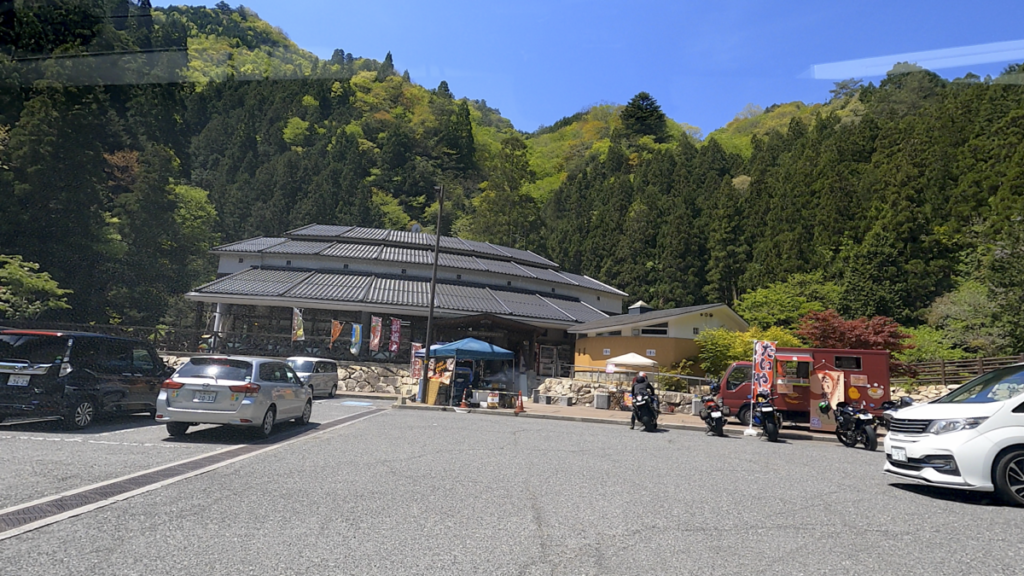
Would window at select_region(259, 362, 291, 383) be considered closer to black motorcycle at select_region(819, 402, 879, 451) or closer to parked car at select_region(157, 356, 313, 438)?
parked car at select_region(157, 356, 313, 438)

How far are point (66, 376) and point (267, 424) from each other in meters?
3.64

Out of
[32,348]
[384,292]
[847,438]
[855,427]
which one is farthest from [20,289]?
[855,427]

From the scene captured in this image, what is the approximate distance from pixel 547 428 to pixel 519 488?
848 cm

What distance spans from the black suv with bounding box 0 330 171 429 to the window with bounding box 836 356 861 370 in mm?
17892

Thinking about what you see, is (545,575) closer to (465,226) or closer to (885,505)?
(885,505)

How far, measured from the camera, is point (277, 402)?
12070 millimetres

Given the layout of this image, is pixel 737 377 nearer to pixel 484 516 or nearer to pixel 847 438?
pixel 847 438

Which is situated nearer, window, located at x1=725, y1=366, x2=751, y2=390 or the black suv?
the black suv

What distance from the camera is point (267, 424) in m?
11.6

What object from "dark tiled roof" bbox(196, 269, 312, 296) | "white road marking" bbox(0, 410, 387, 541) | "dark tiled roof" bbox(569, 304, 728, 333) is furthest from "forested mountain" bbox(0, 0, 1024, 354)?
"white road marking" bbox(0, 410, 387, 541)

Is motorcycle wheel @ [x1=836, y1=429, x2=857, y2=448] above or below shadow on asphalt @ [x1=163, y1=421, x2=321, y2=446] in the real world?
above

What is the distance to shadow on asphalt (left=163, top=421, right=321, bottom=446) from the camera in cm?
1095

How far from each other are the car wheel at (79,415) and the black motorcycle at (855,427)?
16.8 metres

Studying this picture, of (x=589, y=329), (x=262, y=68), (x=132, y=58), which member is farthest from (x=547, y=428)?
(x=262, y=68)
